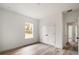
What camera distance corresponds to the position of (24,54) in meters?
1.48

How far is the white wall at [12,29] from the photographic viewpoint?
1.54 metres

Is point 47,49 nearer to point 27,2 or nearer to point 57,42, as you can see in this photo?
point 57,42

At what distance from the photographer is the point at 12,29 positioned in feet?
5.21

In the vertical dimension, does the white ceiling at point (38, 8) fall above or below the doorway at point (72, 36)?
above

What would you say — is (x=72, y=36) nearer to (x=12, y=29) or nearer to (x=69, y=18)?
(x=69, y=18)

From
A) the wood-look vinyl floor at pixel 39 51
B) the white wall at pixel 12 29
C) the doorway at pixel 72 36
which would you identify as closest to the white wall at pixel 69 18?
the doorway at pixel 72 36

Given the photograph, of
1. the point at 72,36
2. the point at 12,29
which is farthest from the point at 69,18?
the point at 12,29

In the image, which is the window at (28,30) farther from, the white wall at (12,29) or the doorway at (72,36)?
the doorway at (72,36)

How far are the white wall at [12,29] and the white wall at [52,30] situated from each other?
0.20m

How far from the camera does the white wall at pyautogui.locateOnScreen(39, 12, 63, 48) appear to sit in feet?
5.41

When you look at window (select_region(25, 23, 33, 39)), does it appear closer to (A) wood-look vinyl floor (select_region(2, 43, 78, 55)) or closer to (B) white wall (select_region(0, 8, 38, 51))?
(B) white wall (select_region(0, 8, 38, 51))

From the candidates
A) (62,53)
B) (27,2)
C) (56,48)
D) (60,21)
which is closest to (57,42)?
(56,48)

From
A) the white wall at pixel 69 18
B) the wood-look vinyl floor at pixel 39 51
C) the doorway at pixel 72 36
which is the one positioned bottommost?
the wood-look vinyl floor at pixel 39 51

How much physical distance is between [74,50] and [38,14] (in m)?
1.08
